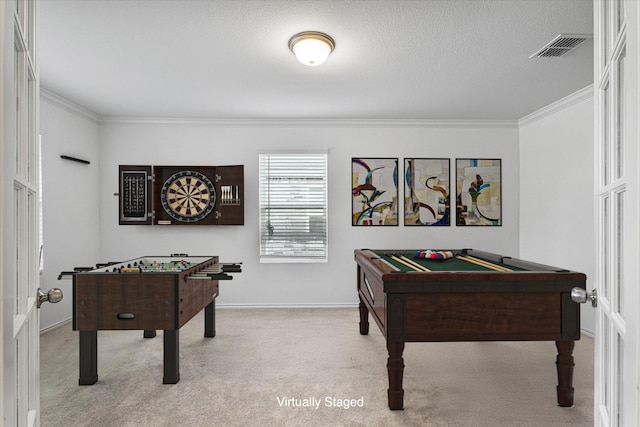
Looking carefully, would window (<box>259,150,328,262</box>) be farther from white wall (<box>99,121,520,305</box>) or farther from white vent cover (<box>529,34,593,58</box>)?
white vent cover (<box>529,34,593,58</box>)

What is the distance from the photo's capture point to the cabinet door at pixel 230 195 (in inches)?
189

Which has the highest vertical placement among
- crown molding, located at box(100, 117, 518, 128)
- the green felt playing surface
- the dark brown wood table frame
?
crown molding, located at box(100, 117, 518, 128)

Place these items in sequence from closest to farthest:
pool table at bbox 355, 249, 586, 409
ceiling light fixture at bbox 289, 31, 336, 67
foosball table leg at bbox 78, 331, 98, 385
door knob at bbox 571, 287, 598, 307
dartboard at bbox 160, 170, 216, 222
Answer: door knob at bbox 571, 287, 598, 307 → pool table at bbox 355, 249, 586, 409 → ceiling light fixture at bbox 289, 31, 336, 67 → foosball table leg at bbox 78, 331, 98, 385 → dartboard at bbox 160, 170, 216, 222

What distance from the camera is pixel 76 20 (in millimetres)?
2488

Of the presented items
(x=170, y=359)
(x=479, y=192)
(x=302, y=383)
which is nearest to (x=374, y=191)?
(x=479, y=192)

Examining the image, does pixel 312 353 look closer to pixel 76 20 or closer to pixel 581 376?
pixel 581 376

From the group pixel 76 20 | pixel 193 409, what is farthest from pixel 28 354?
pixel 76 20

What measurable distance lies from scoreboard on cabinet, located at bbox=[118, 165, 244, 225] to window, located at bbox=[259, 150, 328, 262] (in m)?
0.40

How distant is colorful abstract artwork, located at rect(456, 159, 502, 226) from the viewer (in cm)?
507

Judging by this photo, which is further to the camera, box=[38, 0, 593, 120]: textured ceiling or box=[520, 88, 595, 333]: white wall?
box=[520, 88, 595, 333]: white wall

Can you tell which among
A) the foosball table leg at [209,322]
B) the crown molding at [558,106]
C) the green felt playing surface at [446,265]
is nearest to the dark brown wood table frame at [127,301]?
the foosball table leg at [209,322]

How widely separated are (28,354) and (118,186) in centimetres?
427

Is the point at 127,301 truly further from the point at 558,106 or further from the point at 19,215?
the point at 558,106

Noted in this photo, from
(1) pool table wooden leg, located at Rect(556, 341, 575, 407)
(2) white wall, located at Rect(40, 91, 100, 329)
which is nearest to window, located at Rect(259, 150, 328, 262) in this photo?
(2) white wall, located at Rect(40, 91, 100, 329)
